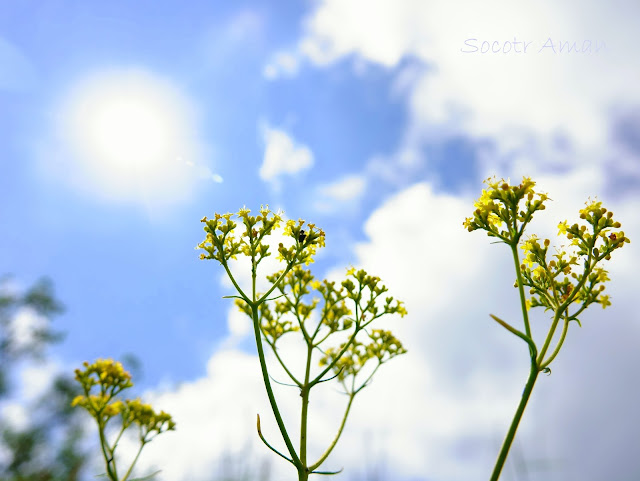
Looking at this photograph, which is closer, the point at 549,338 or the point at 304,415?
the point at 549,338

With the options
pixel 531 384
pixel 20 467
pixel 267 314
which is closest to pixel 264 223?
pixel 267 314

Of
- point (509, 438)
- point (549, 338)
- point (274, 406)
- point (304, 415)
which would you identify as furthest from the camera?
point (304, 415)

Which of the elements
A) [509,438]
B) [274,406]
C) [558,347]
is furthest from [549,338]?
[274,406]

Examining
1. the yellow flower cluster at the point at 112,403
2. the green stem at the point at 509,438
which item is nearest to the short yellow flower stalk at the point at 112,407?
the yellow flower cluster at the point at 112,403

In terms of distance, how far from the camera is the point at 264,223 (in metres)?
4.34

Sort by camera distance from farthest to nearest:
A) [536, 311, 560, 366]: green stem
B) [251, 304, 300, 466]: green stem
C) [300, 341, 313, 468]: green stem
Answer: [300, 341, 313, 468]: green stem → [251, 304, 300, 466]: green stem → [536, 311, 560, 366]: green stem

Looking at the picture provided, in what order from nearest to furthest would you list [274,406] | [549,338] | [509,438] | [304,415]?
1. [509,438]
2. [549,338]
3. [274,406]
4. [304,415]

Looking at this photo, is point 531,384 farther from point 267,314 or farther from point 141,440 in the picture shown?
point 141,440

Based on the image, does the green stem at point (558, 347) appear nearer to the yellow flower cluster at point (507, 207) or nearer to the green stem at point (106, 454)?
the yellow flower cluster at point (507, 207)

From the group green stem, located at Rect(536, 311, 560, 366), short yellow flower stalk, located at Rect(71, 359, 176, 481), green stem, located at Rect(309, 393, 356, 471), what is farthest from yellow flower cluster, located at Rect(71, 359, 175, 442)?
green stem, located at Rect(536, 311, 560, 366)

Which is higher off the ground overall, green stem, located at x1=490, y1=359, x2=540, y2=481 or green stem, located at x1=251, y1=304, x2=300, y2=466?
green stem, located at x1=251, y1=304, x2=300, y2=466

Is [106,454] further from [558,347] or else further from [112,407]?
[558,347]

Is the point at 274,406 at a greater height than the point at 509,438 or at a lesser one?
greater

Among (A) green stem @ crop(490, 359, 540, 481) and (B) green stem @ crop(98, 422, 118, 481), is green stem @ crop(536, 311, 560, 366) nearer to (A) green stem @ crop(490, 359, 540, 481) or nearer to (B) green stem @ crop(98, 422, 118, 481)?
(A) green stem @ crop(490, 359, 540, 481)
